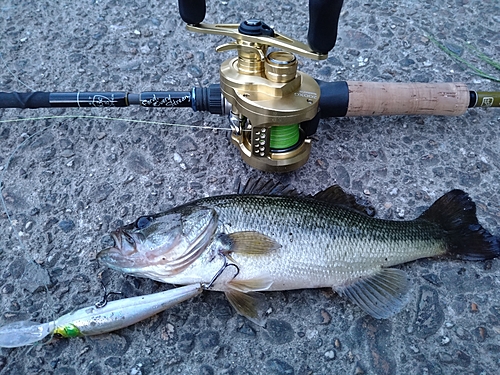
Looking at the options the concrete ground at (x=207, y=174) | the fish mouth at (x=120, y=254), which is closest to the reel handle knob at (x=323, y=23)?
the concrete ground at (x=207, y=174)

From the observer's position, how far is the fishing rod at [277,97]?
2166 millimetres

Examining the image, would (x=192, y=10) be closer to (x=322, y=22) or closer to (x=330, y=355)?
(x=322, y=22)

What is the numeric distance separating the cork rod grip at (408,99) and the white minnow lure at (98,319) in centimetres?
154

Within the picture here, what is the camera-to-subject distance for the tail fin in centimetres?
226

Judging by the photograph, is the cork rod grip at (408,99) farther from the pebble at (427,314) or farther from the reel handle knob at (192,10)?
the pebble at (427,314)

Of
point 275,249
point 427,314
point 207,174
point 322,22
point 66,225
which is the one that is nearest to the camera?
point 322,22

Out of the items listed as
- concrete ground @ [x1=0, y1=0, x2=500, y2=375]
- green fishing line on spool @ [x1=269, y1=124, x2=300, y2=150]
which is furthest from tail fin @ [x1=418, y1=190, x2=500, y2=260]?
green fishing line on spool @ [x1=269, y1=124, x2=300, y2=150]

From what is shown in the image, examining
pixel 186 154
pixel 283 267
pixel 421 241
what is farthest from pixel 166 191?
pixel 421 241

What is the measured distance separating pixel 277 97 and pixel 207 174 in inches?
29.5

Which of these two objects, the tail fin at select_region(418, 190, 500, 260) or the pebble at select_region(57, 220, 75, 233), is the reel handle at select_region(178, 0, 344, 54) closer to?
the tail fin at select_region(418, 190, 500, 260)

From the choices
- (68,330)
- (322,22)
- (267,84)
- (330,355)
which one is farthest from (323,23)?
(68,330)

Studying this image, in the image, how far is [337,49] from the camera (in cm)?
352

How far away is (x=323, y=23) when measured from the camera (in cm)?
198

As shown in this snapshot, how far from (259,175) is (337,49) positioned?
148 cm
